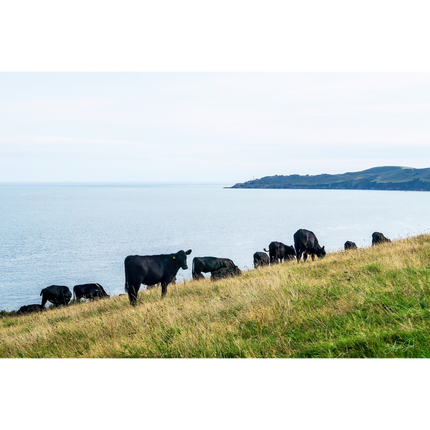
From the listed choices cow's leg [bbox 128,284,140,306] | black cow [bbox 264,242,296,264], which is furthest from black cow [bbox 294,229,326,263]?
cow's leg [bbox 128,284,140,306]

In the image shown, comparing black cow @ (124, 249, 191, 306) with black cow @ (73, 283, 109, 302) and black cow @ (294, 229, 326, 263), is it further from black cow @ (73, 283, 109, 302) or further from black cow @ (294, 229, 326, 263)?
black cow @ (294, 229, 326, 263)

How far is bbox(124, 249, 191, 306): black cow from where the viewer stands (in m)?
13.8

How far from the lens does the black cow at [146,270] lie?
13758 mm

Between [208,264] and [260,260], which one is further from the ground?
[208,264]

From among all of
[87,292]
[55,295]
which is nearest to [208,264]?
[87,292]

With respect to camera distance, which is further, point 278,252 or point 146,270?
point 278,252

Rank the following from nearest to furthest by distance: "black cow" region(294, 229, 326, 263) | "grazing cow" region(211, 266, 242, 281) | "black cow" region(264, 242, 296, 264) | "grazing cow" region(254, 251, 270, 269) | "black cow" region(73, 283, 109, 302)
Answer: "grazing cow" region(211, 266, 242, 281) < "black cow" region(294, 229, 326, 263) < "black cow" region(73, 283, 109, 302) < "grazing cow" region(254, 251, 270, 269) < "black cow" region(264, 242, 296, 264)

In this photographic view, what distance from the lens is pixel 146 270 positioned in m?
13.9

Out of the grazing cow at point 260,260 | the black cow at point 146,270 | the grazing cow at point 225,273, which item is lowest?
the grazing cow at point 260,260

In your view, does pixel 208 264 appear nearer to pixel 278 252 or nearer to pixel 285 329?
pixel 278 252

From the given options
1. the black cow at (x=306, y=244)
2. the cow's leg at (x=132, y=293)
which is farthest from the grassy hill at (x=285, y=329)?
the black cow at (x=306, y=244)

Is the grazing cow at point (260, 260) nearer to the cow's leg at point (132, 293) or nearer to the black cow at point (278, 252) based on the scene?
the black cow at point (278, 252)
